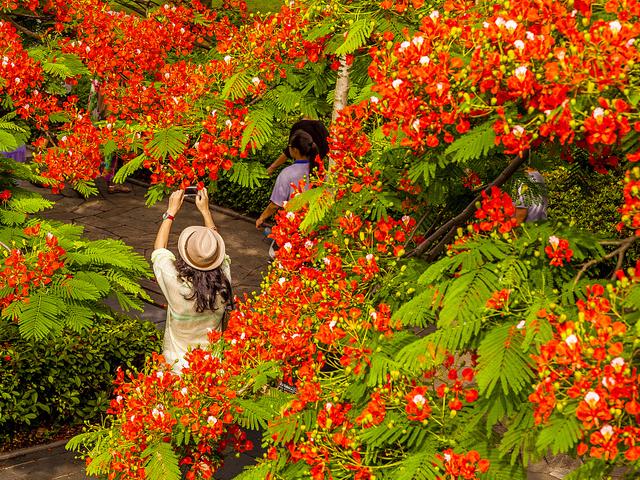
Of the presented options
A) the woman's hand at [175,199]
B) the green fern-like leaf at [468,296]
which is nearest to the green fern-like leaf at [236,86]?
the woman's hand at [175,199]

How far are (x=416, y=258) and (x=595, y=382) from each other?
6.84 ft

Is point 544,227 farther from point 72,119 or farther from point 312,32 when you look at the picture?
point 72,119

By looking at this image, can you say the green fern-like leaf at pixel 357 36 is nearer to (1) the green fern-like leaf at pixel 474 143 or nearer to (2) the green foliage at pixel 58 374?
(1) the green fern-like leaf at pixel 474 143

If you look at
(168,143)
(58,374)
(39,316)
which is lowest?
(58,374)

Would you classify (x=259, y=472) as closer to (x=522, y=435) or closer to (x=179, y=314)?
(x=522, y=435)

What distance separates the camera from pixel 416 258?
17.6ft

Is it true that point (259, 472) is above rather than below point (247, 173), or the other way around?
below

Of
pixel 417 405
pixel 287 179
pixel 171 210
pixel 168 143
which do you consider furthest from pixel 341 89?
pixel 287 179

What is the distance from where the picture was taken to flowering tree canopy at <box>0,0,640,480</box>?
3674 mm

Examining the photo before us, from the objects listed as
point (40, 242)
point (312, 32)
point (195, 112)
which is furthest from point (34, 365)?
point (312, 32)

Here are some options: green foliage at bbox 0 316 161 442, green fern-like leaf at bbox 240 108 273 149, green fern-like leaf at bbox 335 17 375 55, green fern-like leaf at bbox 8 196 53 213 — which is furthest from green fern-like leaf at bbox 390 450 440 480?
green fern-like leaf at bbox 8 196 53 213

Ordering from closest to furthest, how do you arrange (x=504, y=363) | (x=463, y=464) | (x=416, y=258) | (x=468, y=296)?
(x=504, y=363), (x=463, y=464), (x=468, y=296), (x=416, y=258)

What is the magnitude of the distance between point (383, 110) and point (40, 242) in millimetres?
4081

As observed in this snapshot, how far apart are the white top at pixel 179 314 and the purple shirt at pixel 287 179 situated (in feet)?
11.7
